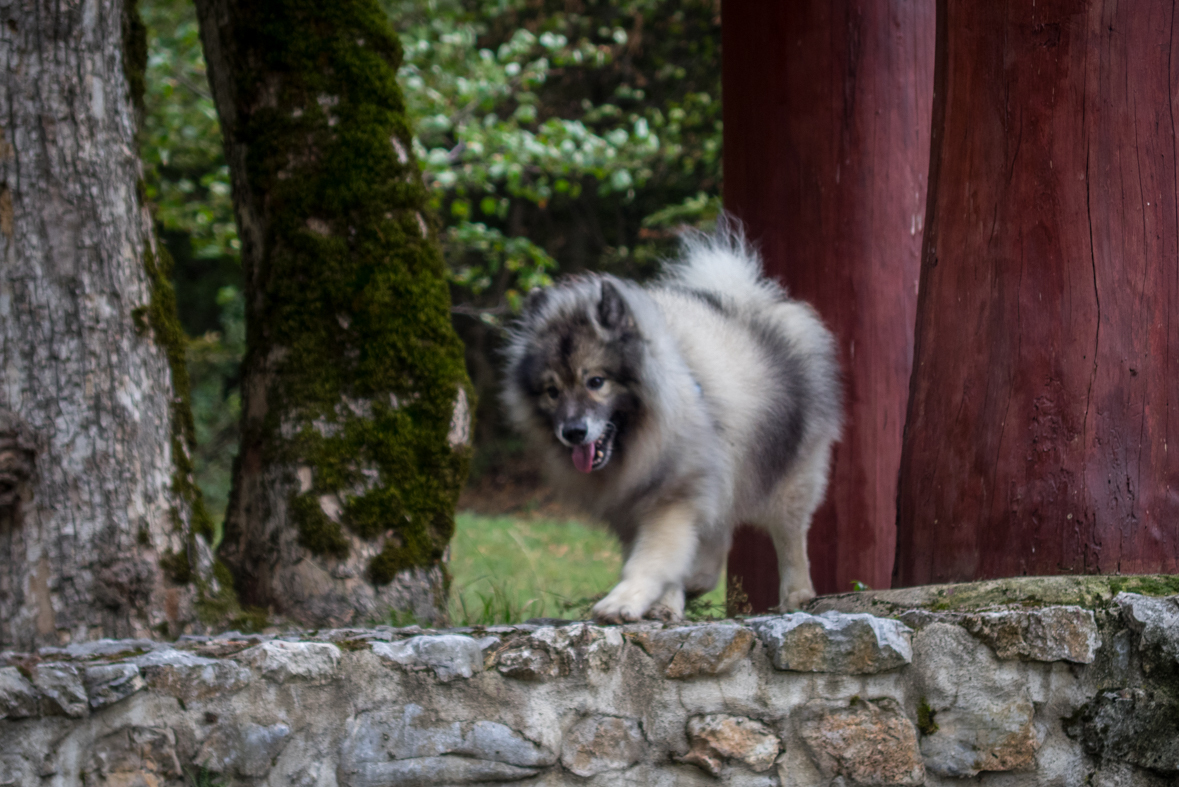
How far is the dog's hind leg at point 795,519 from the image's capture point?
173 inches

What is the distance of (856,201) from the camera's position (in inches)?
182

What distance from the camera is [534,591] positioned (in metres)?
7.24

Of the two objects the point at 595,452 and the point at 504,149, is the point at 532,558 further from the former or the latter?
the point at 595,452

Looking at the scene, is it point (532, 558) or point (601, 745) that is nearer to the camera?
point (601, 745)

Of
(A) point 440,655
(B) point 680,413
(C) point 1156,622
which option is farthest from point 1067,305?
(A) point 440,655

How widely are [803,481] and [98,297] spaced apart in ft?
9.36

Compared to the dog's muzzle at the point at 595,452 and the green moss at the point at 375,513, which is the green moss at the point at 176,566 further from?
the dog's muzzle at the point at 595,452

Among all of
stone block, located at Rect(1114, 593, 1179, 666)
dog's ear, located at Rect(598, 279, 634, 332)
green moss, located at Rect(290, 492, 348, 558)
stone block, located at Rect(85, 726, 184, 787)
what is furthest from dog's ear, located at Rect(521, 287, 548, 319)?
stone block, located at Rect(1114, 593, 1179, 666)

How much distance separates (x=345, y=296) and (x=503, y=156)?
474 cm

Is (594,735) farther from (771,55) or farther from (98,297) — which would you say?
(771,55)

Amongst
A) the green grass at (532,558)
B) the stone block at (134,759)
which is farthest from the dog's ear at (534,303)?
the green grass at (532,558)

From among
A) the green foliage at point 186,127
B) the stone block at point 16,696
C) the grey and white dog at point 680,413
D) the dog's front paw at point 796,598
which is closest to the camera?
the stone block at point 16,696

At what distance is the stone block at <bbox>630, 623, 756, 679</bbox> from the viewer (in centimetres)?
276

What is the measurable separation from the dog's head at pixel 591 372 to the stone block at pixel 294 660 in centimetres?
124
